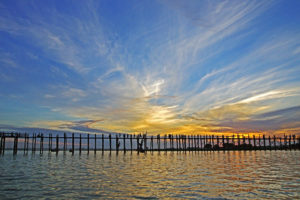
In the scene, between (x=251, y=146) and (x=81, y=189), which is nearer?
(x=81, y=189)

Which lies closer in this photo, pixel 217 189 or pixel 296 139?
pixel 217 189

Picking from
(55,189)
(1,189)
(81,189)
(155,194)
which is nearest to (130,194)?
(155,194)

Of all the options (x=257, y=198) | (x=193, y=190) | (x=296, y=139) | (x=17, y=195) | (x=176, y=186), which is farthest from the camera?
(x=296, y=139)

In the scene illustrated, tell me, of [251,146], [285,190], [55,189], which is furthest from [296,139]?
[55,189]

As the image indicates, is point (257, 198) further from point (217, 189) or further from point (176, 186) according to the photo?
point (176, 186)

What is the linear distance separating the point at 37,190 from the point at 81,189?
207 centimetres

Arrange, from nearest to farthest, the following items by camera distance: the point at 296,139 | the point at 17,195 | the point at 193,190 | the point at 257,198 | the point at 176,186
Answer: the point at 257,198 < the point at 17,195 < the point at 193,190 < the point at 176,186 < the point at 296,139

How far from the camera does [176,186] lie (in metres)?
12.4

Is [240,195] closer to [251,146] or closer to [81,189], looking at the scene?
[81,189]

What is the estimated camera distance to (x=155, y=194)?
10516 mm

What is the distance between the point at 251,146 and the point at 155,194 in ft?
293

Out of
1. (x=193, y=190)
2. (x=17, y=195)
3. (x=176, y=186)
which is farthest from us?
(x=176, y=186)

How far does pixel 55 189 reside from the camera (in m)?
11.8

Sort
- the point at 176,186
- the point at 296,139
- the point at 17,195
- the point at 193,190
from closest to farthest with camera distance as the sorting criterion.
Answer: the point at 17,195 < the point at 193,190 < the point at 176,186 < the point at 296,139
